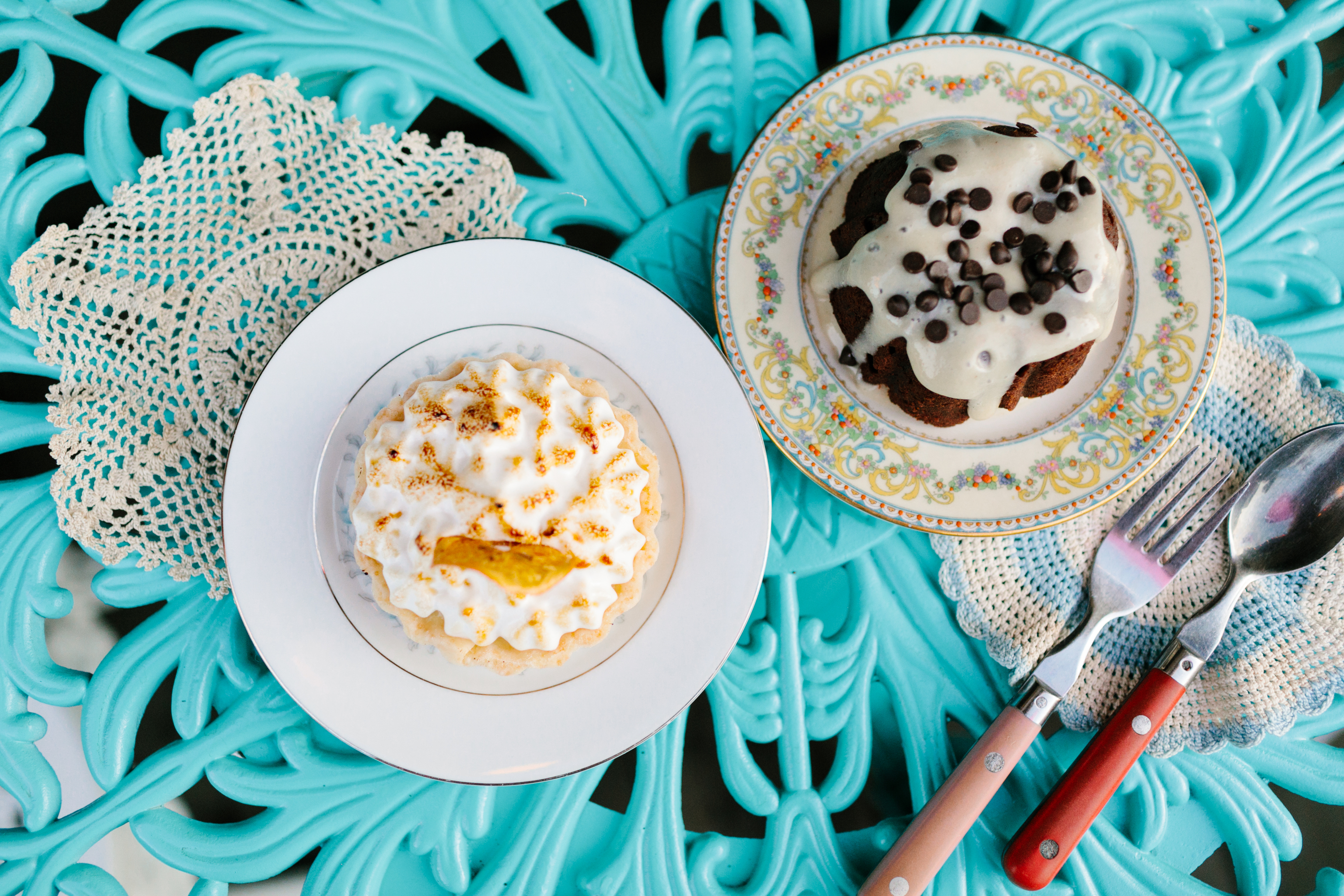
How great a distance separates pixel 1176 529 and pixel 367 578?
2.18m

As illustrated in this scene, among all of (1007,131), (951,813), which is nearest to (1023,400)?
(1007,131)

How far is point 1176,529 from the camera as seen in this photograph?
2125 mm

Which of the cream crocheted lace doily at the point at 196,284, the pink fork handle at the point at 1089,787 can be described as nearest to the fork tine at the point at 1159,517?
the pink fork handle at the point at 1089,787

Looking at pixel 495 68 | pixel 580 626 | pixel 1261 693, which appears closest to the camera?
pixel 580 626

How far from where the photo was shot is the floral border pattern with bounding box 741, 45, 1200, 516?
6.84ft

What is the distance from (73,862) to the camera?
6.75 feet

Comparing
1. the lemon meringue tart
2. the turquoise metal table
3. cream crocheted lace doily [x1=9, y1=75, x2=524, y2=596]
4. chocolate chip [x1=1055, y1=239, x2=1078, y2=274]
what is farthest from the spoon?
cream crocheted lace doily [x1=9, y1=75, x2=524, y2=596]

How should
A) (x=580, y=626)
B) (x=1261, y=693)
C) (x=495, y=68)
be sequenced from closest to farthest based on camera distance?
1. (x=580, y=626)
2. (x=1261, y=693)
3. (x=495, y=68)

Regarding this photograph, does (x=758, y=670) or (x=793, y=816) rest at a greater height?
(x=758, y=670)

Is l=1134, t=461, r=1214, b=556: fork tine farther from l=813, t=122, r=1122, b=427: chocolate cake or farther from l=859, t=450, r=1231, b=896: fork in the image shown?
l=813, t=122, r=1122, b=427: chocolate cake

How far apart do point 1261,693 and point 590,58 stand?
2557 mm

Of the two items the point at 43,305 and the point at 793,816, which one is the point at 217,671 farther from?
the point at 793,816

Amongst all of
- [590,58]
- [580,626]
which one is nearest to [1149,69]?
[590,58]

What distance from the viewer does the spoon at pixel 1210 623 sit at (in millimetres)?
2041
